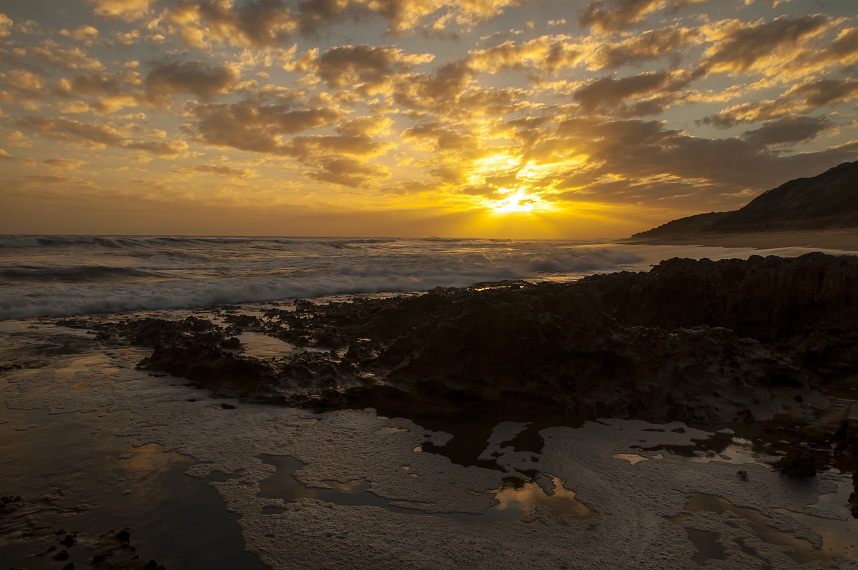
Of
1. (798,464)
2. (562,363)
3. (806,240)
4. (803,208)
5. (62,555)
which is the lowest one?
(62,555)

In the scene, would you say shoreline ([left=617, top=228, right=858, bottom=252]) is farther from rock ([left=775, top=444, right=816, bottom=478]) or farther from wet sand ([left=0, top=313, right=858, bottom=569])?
wet sand ([left=0, top=313, right=858, bottom=569])

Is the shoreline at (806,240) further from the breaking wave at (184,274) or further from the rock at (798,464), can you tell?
the rock at (798,464)

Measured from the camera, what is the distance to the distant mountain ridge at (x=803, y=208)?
54.7 meters

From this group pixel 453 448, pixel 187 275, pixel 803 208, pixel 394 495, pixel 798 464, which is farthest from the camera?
pixel 803 208

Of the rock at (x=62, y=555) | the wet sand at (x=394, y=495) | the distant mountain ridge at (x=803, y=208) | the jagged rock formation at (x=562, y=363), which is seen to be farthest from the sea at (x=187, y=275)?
the distant mountain ridge at (x=803, y=208)

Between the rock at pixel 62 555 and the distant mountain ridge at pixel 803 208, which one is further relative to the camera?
the distant mountain ridge at pixel 803 208

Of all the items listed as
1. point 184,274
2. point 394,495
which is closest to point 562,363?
point 394,495

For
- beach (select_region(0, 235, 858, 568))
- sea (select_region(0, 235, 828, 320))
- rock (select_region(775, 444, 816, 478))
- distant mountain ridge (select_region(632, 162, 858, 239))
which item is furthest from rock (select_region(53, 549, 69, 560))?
distant mountain ridge (select_region(632, 162, 858, 239))

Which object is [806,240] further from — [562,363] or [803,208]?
[562,363]

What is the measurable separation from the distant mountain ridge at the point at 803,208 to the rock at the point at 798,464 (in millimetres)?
57040

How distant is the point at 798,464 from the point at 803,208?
76587 mm

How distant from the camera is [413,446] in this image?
4.21m

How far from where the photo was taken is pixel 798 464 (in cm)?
355

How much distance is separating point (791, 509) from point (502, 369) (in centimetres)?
265
